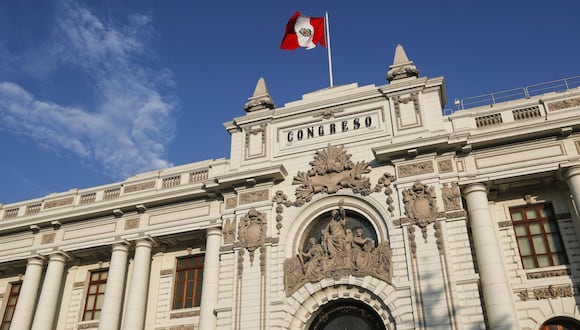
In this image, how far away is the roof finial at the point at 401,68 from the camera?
2261 centimetres

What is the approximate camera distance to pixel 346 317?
19.7m

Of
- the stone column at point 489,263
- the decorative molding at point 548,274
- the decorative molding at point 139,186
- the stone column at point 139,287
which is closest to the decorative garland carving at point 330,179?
the stone column at point 489,263

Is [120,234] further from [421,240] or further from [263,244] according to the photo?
[421,240]

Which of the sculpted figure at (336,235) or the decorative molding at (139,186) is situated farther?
the decorative molding at (139,186)

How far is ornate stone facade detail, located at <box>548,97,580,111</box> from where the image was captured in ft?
66.1

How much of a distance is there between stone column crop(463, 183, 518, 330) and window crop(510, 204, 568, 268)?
3.39 ft

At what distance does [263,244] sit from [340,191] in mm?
3731

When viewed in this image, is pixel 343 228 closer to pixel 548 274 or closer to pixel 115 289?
pixel 548 274

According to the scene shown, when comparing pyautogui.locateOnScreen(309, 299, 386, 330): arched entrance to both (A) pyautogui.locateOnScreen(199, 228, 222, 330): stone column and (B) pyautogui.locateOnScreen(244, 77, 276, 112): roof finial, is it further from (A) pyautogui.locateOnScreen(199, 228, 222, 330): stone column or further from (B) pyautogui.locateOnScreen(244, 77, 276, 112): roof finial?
(B) pyautogui.locateOnScreen(244, 77, 276, 112): roof finial

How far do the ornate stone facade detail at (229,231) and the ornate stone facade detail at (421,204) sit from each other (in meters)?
7.15

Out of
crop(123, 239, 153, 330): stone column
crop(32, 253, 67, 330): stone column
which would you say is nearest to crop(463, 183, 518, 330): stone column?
crop(123, 239, 153, 330): stone column

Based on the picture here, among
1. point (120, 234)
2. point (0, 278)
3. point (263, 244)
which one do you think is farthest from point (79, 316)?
point (263, 244)

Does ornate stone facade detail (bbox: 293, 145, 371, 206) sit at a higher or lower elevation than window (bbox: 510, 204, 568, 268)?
higher

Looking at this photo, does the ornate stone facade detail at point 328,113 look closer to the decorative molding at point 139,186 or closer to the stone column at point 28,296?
the decorative molding at point 139,186
